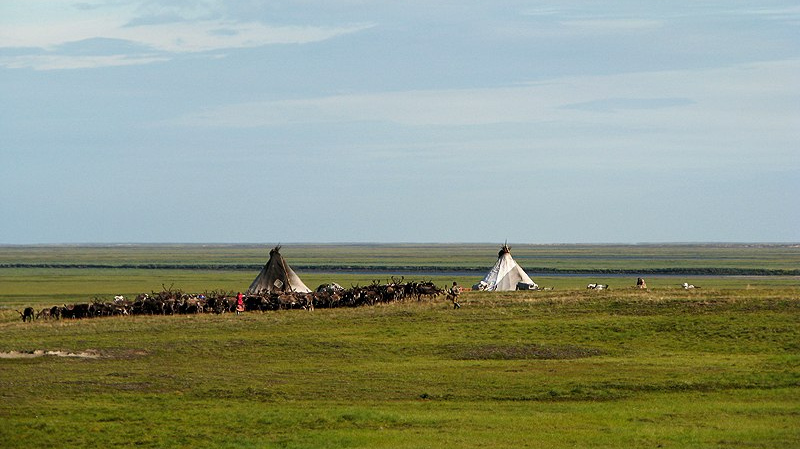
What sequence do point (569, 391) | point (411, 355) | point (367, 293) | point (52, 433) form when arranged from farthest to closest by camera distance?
point (367, 293) → point (411, 355) → point (569, 391) → point (52, 433)

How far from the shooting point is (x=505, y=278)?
66.1 metres

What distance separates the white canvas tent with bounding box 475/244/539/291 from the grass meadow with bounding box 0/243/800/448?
11710mm

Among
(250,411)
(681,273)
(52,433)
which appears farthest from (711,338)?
(681,273)

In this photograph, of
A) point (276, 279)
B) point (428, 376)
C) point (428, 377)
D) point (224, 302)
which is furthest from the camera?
point (276, 279)

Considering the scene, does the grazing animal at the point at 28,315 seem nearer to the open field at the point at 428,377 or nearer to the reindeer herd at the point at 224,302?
the reindeer herd at the point at 224,302

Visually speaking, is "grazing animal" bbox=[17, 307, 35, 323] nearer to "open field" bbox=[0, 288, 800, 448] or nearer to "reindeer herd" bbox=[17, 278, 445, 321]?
"reindeer herd" bbox=[17, 278, 445, 321]

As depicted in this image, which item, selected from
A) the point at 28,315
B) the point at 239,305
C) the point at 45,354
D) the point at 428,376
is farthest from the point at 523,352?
the point at 28,315

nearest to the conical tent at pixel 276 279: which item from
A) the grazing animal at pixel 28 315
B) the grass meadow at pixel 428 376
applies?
the grass meadow at pixel 428 376

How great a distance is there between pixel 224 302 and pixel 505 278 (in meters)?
19.9

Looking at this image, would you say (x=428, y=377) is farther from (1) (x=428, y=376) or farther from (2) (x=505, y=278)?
(2) (x=505, y=278)

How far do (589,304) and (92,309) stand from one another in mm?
23432

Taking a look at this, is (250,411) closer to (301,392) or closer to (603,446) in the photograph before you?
(301,392)

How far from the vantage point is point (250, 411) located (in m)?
26.7

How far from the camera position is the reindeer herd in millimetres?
51344
